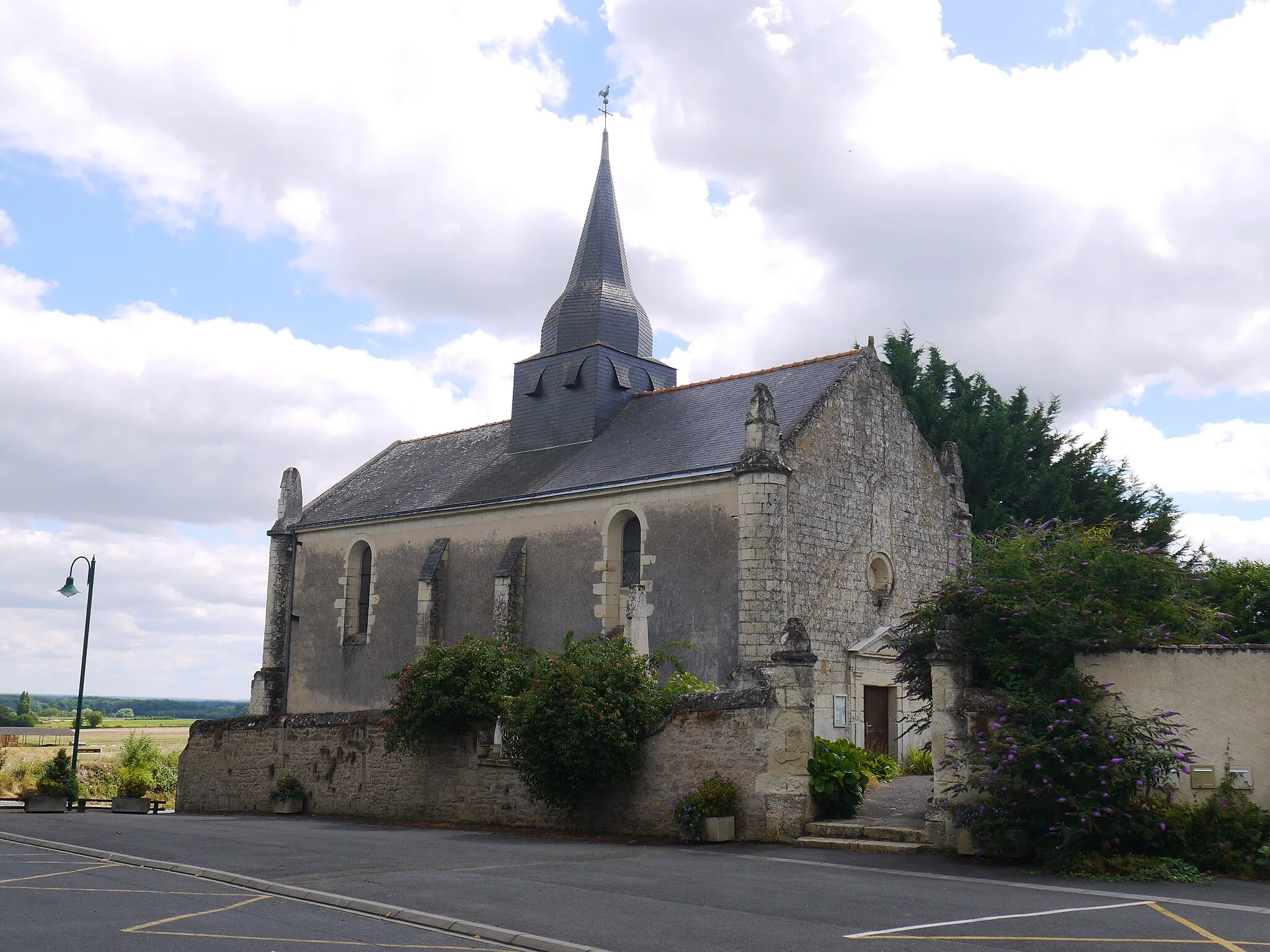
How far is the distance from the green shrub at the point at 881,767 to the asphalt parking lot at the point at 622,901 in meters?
6.33

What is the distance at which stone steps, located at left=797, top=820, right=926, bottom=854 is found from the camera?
12.6m

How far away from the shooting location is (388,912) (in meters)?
8.46

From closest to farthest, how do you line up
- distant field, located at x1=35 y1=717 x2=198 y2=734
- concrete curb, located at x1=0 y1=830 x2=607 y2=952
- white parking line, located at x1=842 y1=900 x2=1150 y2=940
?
concrete curb, located at x1=0 y1=830 x2=607 y2=952
white parking line, located at x1=842 y1=900 x2=1150 y2=940
distant field, located at x1=35 y1=717 x2=198 y2=734

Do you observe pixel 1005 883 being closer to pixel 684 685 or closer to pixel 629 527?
pixel 684 685

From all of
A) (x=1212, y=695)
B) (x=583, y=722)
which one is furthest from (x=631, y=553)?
(x=1212, y=695)

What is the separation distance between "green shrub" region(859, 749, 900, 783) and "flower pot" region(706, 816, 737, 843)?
18.8ft

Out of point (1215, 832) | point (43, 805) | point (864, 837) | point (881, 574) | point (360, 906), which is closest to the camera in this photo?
point (360, 906)

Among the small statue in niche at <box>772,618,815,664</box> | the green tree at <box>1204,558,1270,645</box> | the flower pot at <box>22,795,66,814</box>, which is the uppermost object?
the green tree at <box>1204,558,1270,645</box>

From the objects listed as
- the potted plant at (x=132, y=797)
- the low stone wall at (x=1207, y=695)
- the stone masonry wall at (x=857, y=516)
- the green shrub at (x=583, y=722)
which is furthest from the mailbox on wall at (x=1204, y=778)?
the potted plant at (x=132, y=797)

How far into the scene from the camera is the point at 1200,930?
26.3ft

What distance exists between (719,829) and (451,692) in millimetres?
5361

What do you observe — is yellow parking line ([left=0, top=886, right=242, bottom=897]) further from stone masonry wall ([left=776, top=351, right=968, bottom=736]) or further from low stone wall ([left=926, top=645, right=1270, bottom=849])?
stone masonry wall ([left=776, top=351, right=968, bottom=736])

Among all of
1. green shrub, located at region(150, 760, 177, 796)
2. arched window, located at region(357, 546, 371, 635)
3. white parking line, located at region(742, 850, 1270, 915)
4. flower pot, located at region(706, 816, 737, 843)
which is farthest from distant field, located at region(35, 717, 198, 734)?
white parking line, located at region(742, 850, 1270, 915)

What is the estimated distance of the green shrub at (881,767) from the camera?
62.1 feet
